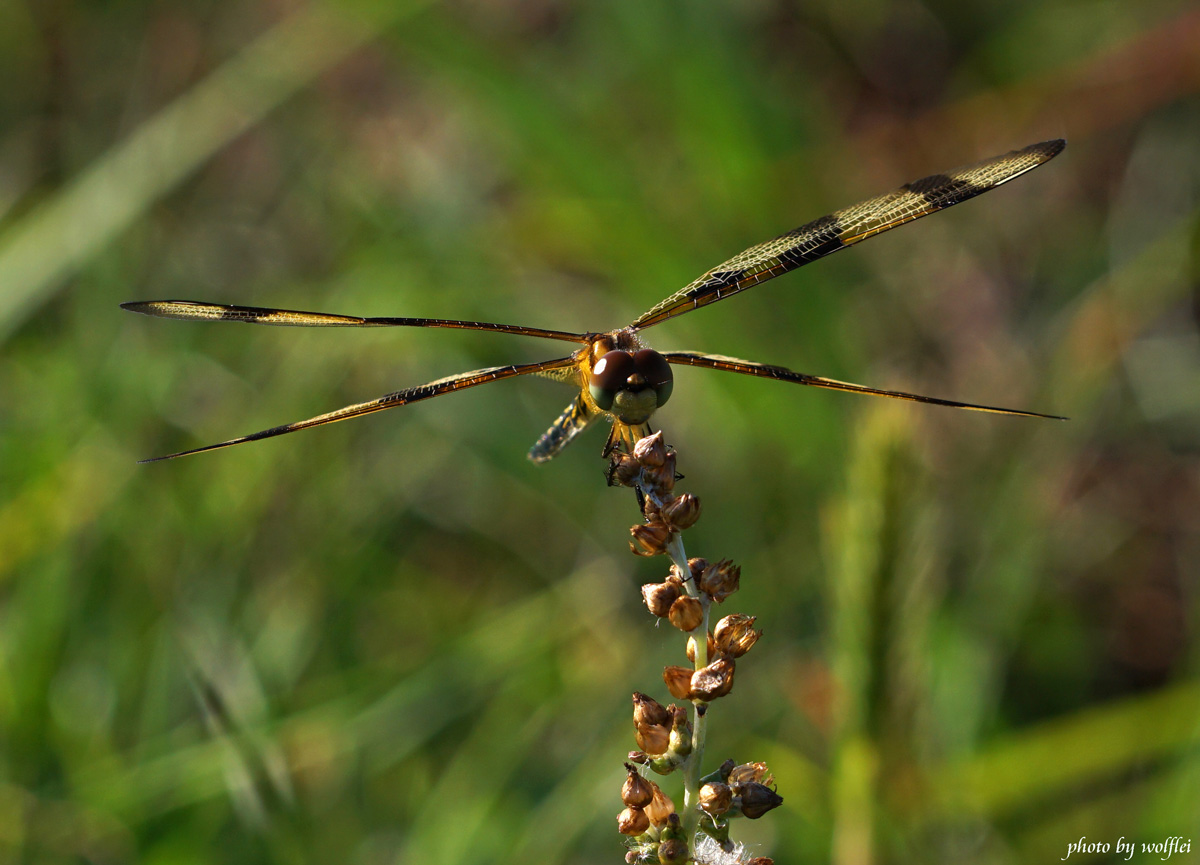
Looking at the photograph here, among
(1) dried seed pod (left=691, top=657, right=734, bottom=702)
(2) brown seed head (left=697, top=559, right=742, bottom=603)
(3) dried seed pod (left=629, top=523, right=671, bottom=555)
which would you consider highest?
(3) dried seed pod (left=629, top=523, right=671, bottom=555)

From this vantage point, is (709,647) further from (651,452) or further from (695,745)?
(651,452)

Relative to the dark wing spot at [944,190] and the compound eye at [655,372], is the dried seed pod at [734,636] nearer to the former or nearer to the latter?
the compound eye at [655,372]

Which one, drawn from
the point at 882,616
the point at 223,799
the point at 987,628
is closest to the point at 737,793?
the point at 882,616

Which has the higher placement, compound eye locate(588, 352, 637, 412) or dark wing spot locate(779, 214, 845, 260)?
dark wing spot locate(779, 214, 845, 260)

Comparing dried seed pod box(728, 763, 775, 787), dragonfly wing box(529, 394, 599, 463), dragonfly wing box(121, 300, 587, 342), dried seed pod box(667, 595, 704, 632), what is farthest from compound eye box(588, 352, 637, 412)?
dried seed pod box(728, 763, 775, 787)

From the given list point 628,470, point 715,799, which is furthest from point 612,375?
point 715,799

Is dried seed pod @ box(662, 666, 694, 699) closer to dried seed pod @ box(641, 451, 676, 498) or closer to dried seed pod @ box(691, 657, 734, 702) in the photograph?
dried seed pod @ box(691, 657, 734, 702)

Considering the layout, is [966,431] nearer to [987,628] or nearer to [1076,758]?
[987,628]
